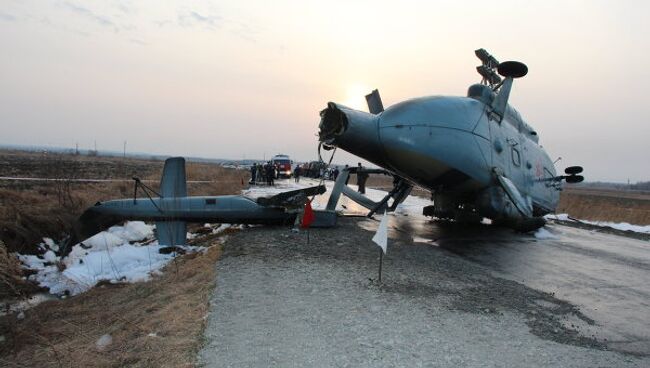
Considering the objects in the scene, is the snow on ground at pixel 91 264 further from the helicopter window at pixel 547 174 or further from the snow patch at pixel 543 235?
the helicopter window at pixel 547 174

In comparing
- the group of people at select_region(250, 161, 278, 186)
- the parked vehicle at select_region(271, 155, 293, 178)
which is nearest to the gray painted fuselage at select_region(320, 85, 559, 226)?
the group of people at select_region(250, 161, 278, 186)

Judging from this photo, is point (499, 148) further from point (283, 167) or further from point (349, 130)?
point (283, 167)

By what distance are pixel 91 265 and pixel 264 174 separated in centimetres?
3277

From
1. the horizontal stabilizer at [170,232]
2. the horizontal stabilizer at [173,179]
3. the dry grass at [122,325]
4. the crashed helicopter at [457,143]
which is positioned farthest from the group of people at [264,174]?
the dry grass at [122,325]

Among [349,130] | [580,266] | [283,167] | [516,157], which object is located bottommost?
[580,266]

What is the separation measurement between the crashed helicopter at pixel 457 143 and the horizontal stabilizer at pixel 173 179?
3698 millimetres

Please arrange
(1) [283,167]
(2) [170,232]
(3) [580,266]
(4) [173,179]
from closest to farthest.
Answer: (3) [580,266] < (2) [170,232] < (4) [173,179] < (1) [283,167]

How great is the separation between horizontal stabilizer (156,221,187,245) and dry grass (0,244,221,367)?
2.25 metres

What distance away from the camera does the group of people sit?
1516 inches

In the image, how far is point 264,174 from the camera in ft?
144

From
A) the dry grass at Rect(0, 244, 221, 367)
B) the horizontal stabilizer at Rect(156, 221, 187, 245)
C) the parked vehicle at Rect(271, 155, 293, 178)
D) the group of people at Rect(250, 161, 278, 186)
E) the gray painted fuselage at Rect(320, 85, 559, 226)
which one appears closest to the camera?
the dry grass at Rect(0, 244, 221, 367)

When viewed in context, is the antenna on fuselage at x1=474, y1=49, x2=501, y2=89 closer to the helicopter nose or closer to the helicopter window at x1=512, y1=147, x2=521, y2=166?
the helicopter window at x1=512, y1=147, x2=521, y2=166

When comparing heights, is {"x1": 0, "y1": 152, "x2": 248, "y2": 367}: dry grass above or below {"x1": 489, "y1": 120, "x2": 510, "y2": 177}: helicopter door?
below

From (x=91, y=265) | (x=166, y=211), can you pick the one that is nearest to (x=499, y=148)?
(x=166, y=211)
